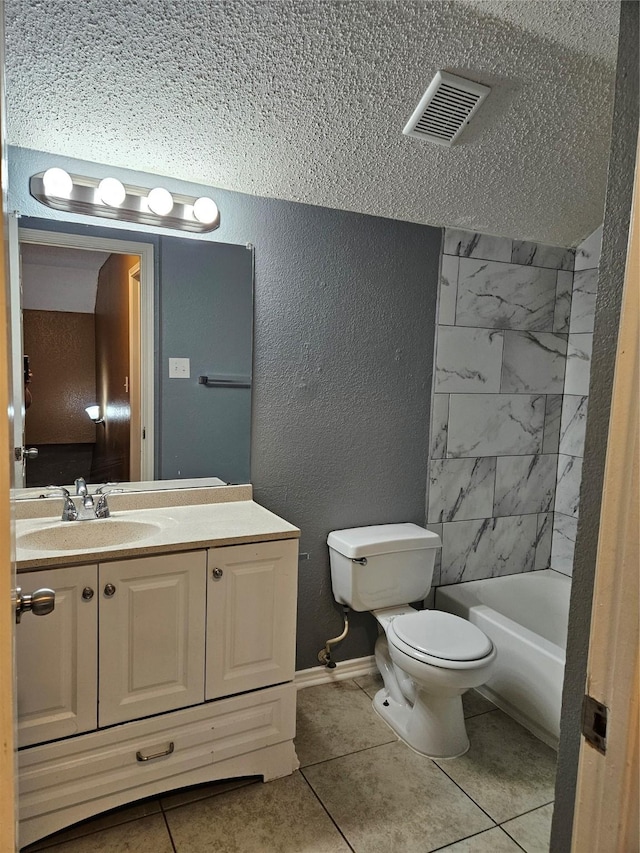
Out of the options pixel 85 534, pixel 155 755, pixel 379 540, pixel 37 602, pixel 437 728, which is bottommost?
pixel 437 728

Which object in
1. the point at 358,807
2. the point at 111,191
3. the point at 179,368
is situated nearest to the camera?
the point at 358,807

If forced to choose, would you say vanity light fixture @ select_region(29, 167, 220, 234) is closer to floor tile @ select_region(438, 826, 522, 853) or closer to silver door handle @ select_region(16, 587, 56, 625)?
silver door handle @ select_region(16, 587, 56, 625)

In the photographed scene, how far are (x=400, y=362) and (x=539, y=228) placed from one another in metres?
0.99

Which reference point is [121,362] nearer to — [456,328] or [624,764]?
[456,328]

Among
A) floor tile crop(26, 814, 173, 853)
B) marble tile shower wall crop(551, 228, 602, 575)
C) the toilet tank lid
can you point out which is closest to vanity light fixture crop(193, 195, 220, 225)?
the toilet tank lid

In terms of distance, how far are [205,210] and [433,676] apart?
6.23 feet

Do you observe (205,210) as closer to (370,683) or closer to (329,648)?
(329,648)

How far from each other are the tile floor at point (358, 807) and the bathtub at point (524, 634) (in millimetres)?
140

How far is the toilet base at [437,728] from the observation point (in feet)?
6.90

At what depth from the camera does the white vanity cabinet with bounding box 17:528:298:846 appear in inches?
62.7

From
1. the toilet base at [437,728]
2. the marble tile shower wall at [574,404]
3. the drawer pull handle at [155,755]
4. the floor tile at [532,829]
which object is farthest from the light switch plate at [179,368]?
the marble tile shower wall at [574,404]

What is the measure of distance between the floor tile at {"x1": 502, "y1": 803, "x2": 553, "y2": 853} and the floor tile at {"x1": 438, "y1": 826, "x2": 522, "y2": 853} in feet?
0.10

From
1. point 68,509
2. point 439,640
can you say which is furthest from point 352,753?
point 68,509

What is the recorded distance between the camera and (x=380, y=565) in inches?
94.9
